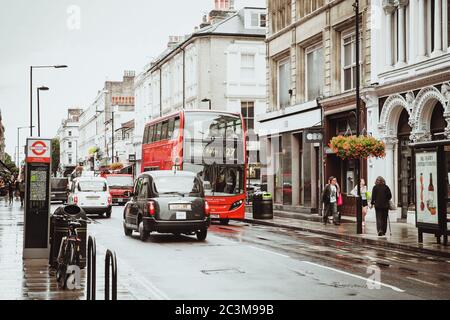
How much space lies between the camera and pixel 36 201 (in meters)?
15.0

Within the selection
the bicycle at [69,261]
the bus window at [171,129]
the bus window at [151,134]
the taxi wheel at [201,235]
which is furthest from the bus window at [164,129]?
the bicycle at [69,261]

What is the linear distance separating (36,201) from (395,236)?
11.7 meters

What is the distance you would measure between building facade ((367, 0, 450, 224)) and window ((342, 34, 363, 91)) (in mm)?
2536

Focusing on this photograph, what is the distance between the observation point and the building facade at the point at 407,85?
2644 centimetres

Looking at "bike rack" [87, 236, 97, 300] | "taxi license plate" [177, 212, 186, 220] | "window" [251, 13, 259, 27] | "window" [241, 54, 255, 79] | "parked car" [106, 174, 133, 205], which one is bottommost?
"bike rack" [87, 236, 97, 300]

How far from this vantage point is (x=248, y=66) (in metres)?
60.5

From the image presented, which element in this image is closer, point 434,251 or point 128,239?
point 434,251

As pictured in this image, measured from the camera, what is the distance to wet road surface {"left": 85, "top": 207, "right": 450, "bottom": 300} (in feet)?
37.9

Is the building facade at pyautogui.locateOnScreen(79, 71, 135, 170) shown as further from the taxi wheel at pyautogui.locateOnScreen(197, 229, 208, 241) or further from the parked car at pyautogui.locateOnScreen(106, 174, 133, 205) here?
the taxi wheel at pyautogui.locateOnScreen(197, 229, 208, 241)

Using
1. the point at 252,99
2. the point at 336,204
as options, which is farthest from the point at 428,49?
the point at 252,99

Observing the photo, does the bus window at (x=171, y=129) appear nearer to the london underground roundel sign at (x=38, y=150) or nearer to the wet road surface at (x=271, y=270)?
the wet road surface at (x=271, y=270)

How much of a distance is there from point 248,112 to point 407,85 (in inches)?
1269

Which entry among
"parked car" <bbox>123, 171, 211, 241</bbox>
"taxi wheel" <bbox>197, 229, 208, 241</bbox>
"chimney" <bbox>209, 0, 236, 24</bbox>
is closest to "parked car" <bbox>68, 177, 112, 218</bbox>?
"parked car" <bbox>123, 171, 211, 241</bbox>
